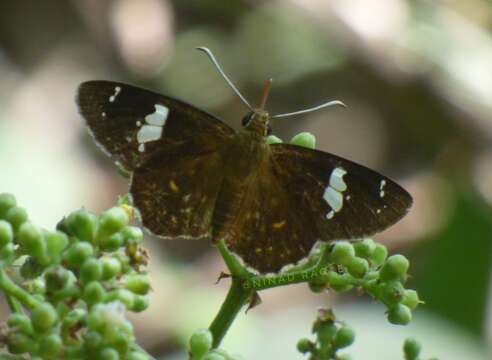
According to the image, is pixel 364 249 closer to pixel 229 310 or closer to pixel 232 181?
pixel 229 310

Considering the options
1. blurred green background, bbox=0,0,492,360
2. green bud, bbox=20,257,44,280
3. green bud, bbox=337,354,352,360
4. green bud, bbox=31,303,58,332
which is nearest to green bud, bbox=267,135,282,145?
green bud, bbox=337,354,352,360

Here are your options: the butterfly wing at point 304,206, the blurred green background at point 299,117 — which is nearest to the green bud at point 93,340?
the butterfly wing at point 304,206

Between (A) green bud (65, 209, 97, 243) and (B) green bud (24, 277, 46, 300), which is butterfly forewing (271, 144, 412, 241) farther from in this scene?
(B) green bud (24, 277, 46, 300)

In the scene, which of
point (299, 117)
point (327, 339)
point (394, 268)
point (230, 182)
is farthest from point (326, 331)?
point (299, 117)

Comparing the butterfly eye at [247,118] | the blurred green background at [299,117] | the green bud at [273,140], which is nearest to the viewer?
the green bud at [273,140]

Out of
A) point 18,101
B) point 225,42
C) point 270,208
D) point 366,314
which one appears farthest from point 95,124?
point 225,42

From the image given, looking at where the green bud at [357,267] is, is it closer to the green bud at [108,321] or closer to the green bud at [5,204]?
the green bud at [108,321]
